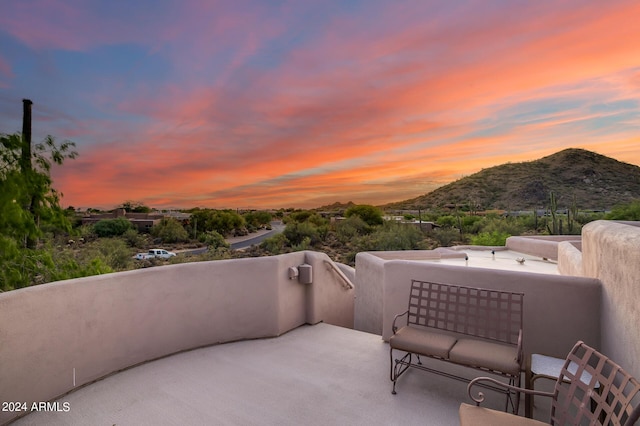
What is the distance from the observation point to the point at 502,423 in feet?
6.25

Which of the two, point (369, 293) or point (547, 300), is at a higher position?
point (547, 300)

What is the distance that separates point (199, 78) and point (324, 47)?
3795 millimetres

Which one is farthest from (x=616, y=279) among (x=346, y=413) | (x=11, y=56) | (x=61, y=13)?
(x=11, y=56)

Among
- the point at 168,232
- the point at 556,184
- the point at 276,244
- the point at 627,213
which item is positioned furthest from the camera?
the point at 556,184

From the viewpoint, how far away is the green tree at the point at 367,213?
27594 millimetres

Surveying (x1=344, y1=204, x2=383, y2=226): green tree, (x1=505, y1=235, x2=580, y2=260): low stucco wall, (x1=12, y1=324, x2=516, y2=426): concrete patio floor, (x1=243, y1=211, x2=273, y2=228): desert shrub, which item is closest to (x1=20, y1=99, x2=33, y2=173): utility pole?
(x1=12, y1=324, x2=516, y2=426): concrete patio floor

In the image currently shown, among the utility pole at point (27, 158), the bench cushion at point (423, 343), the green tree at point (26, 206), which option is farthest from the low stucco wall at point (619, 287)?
the utility pole at point (27, 158)

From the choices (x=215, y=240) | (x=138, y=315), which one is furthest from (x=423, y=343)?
(x=215, y=240)

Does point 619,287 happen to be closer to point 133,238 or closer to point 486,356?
point 486,356

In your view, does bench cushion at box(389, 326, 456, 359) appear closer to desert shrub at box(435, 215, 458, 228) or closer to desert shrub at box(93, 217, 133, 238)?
desert shrub at box(435, 215, 458, 228)

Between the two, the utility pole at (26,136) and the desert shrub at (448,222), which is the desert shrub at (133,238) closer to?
the utility pole at (26,136)

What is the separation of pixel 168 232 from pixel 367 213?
53.1 ft

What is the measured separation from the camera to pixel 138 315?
11.9ft

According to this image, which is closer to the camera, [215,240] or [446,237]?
[446,237]
